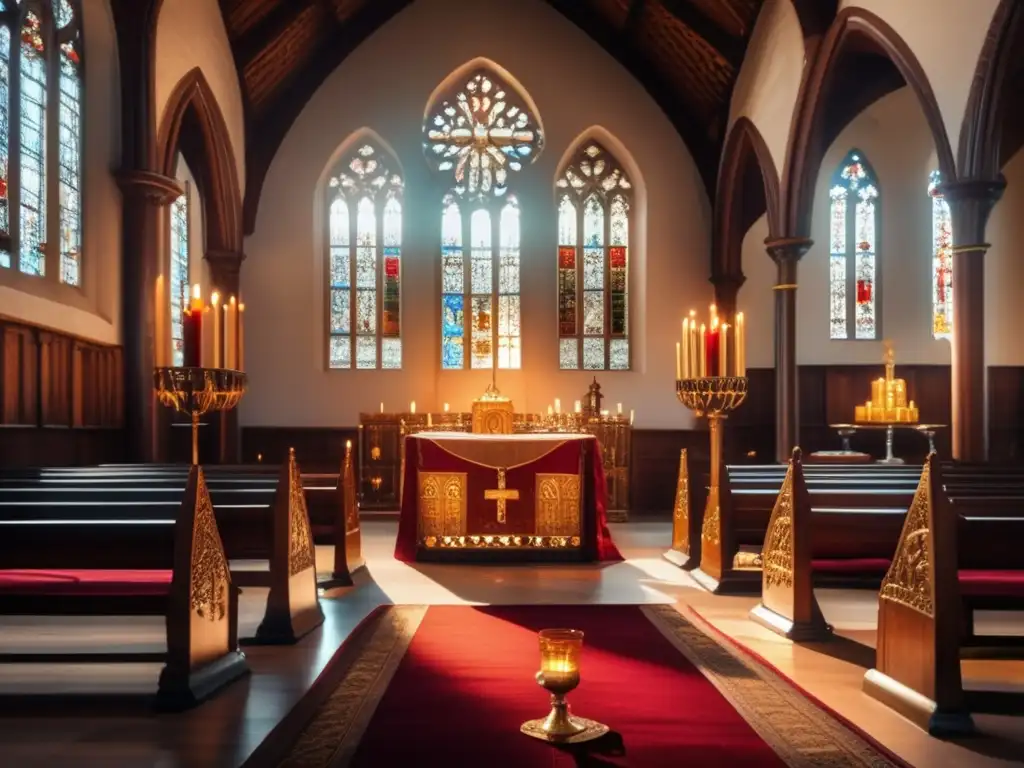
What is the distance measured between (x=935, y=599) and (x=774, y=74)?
1013 cm

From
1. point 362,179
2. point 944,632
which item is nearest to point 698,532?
point 944,632

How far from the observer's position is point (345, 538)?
7.82m

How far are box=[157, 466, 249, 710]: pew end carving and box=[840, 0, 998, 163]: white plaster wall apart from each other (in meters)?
7.78

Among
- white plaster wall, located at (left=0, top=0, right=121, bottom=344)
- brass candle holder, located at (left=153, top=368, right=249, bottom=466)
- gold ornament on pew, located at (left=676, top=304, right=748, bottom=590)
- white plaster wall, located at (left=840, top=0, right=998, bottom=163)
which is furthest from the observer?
white plaster wall, located at (left=0, top=0, right=121, bottom=344)

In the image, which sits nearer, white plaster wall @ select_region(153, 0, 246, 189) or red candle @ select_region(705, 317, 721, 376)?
red candle @ select_region(705, 317, 721, 376)

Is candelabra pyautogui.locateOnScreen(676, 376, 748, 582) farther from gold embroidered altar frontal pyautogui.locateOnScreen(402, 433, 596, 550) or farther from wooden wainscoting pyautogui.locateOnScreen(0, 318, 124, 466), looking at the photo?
wooden wainscoting pyautogui.locateOnScreen(0, 318, 124, 466)

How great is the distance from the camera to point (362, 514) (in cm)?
1348

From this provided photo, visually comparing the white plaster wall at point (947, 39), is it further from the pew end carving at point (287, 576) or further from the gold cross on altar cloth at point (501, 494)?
the pew end carving at point (287, 576)

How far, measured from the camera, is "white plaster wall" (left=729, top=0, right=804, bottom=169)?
12.1 m

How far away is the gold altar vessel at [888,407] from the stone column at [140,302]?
8.28 m

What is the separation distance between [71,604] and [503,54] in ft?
41.6

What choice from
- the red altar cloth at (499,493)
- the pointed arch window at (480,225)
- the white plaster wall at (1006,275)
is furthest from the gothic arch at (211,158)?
the white plaster wall at (1006,275)

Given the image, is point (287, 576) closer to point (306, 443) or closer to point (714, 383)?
point (714, 383)

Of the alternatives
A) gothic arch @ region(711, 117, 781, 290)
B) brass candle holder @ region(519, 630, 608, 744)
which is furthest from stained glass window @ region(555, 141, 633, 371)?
brass candle holder @ region(519, 630, 608, 744)
